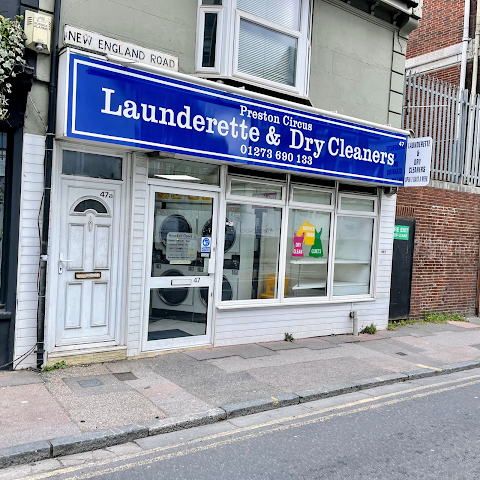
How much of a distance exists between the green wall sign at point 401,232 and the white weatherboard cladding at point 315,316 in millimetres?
517

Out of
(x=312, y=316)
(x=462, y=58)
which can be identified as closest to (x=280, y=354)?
(x=312, y=316)

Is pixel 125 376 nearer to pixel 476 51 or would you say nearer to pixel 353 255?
pixel 353 255

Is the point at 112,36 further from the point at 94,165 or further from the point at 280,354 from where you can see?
the point at 280,354

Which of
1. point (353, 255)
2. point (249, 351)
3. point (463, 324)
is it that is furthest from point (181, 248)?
point (463, 324)

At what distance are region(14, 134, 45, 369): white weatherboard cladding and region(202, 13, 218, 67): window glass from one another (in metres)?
2.78

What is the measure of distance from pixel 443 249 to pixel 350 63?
5067 mm

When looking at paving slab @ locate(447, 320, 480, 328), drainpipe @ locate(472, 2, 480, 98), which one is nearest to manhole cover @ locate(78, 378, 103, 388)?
paving slab @ locate(447, 320, 480, 328)

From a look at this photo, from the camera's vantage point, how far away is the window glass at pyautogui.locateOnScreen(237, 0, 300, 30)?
7695 mm

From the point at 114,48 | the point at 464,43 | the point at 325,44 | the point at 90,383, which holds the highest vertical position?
the point at 464,43

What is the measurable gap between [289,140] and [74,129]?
3.40m

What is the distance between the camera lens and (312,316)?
8789 mm

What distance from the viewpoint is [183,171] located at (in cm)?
720

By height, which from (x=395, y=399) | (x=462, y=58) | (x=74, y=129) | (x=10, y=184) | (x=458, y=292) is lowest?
(x=395, y=399)

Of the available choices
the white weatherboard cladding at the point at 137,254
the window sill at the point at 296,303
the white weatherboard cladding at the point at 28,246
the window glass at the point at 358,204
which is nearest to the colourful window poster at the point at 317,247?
the window glass at the point at 358,204
